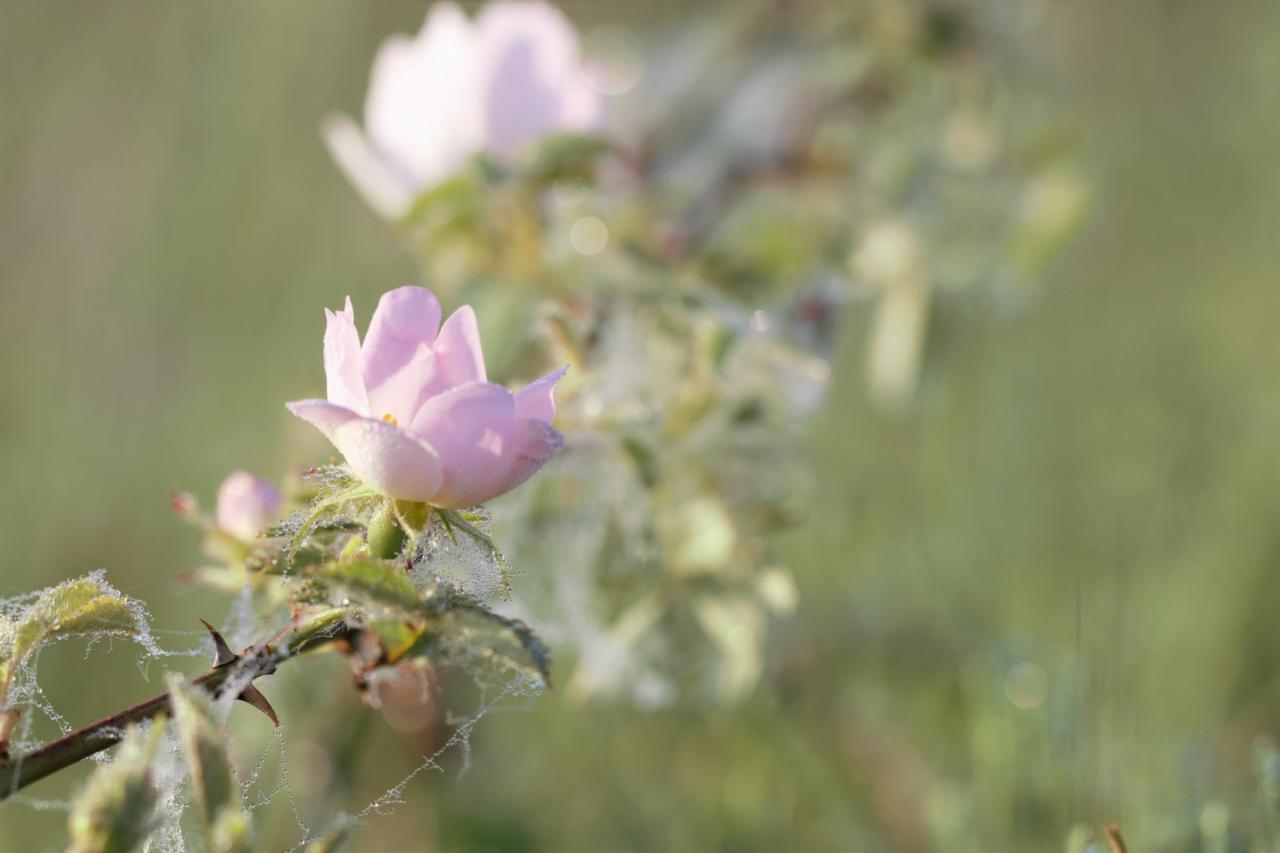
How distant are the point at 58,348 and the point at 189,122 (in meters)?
0.41

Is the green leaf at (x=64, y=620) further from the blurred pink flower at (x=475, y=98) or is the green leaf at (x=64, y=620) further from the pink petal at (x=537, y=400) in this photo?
the blurred pink flower at (x=475, y=98)

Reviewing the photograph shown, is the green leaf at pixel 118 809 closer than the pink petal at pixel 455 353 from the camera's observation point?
Yes

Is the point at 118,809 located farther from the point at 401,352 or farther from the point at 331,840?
the point at 401,352

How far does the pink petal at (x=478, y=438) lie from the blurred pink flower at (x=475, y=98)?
435 millimetres

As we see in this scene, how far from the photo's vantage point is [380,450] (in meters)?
0.44

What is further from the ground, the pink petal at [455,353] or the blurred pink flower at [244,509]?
the blurred pink flower at [244,509]

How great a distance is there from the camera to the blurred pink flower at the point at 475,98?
2.86 ft

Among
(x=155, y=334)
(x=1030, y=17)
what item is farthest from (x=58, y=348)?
(x=1030, y=17)

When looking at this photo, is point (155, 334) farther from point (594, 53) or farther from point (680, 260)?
point (680, 260)

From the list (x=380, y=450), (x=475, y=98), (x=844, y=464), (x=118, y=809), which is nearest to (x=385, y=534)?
(x=380, y=450)

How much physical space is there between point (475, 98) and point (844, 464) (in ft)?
2.67

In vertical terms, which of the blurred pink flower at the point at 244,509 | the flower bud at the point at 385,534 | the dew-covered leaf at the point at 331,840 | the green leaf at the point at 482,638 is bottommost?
the dew-covered leaf at the point at 331,840

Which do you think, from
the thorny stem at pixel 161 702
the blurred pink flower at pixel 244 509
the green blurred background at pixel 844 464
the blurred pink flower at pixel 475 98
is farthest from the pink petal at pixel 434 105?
the thorny stem at pixel 161 702

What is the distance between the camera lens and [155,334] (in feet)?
5.61
